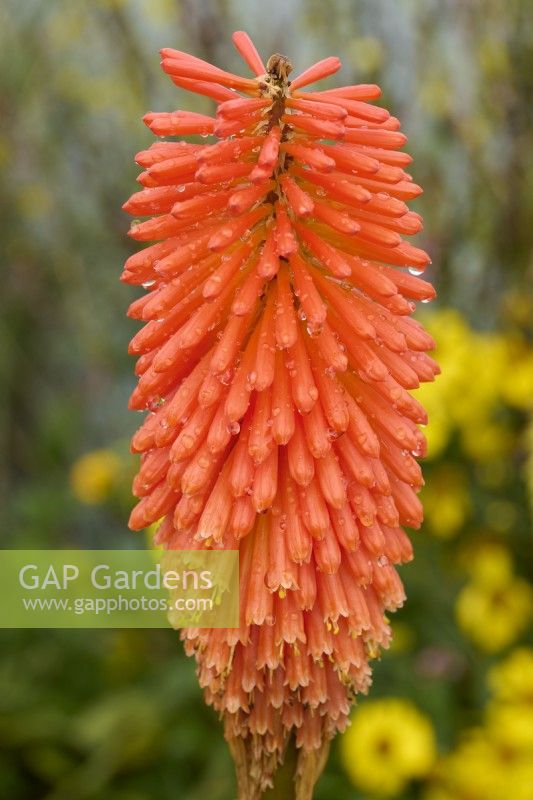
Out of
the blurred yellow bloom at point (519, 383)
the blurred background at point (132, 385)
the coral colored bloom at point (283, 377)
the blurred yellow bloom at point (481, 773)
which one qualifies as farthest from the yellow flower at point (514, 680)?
the coral colored bloom at point (283, 377)

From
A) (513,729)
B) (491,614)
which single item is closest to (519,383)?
(491,614)

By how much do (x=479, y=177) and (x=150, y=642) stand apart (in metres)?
3.60

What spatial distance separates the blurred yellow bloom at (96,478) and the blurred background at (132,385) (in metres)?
0.02

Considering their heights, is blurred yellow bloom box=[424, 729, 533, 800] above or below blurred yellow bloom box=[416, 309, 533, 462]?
below

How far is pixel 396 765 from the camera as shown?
12.2ft

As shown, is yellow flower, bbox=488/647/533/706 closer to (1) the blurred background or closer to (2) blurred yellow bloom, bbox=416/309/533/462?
(1) the blurred background

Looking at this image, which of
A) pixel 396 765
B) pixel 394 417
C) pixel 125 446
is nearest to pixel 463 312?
pixel 125 446

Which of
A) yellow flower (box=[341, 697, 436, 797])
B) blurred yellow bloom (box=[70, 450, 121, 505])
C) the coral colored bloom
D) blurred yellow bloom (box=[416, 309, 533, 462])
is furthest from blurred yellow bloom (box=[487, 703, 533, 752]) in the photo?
blurred yellow bloom (box=[70, 450, 121, 505])

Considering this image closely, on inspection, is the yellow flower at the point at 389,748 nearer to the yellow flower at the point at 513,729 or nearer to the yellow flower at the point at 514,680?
the yellow flower at the point at 513,729

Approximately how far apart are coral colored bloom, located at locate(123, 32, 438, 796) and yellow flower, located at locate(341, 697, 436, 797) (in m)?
2.05

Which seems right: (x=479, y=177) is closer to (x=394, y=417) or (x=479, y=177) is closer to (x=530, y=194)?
(x=530, y=194)

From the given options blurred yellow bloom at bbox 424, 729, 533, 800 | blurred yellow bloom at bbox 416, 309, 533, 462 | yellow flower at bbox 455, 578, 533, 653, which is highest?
blurred yellow bloom at bbox 416, 309, 533, 462

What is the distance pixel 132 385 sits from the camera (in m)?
7.12

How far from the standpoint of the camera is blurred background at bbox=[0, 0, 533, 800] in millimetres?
4094
